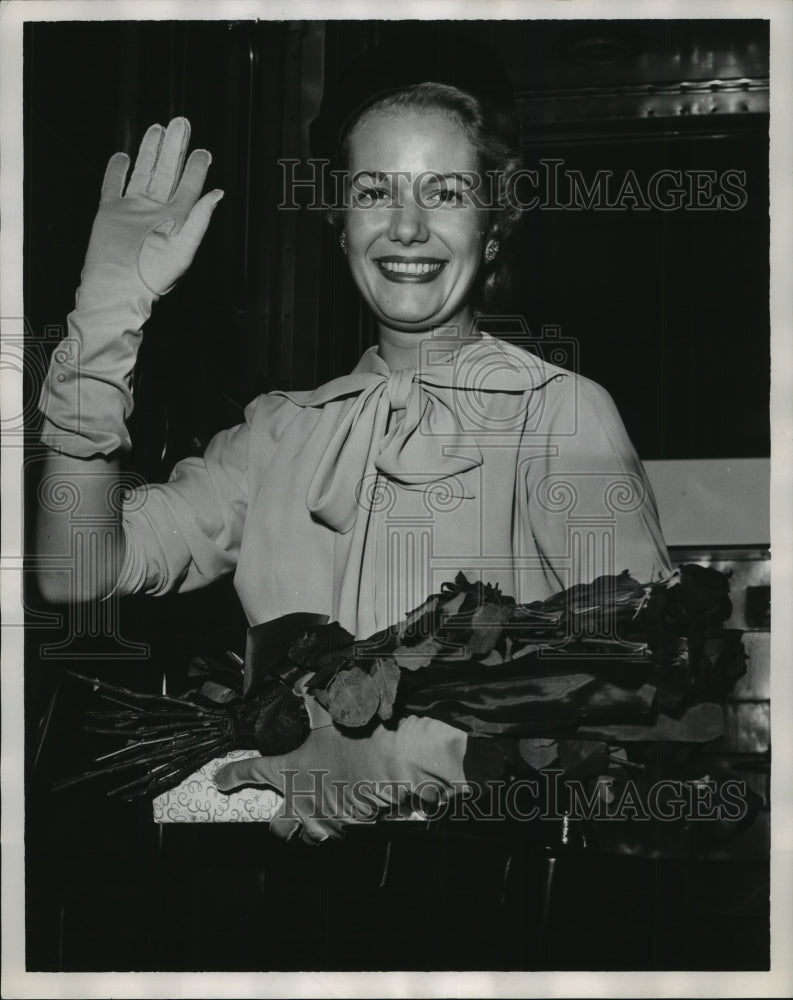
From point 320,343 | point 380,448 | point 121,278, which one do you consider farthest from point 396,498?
point 121,278

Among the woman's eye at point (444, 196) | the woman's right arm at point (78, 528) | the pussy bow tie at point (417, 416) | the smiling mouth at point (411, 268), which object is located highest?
the woman's eye at point (444, 196)

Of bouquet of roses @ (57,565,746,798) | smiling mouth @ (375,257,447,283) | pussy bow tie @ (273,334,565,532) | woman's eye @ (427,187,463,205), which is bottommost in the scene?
bouquet of roses @ (57,565,746,798)

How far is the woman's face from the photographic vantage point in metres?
3.71

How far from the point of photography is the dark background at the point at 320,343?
3.61 m

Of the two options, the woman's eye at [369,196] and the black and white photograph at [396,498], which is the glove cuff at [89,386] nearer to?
the black and white photograph at [396,498]

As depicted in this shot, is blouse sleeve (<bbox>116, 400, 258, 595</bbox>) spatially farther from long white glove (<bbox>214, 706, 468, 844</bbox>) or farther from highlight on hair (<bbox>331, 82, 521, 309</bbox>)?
highlight on hair (<bbox>331, 82, 521, 309</bbox>)

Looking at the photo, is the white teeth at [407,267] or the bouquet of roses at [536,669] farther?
the white teeth at [407,267]

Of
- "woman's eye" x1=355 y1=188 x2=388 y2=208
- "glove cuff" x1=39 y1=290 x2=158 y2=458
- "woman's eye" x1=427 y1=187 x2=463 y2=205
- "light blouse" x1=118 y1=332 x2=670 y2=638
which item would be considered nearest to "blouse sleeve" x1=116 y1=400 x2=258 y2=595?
"light blouse" x1=118 y1=332 x2=670 y2=638

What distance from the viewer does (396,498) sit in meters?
3.65

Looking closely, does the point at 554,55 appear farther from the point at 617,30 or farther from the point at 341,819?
the point at 341,819

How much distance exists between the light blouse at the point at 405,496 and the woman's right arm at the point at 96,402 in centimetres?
9

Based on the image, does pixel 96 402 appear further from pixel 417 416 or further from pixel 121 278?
pixel 417 416

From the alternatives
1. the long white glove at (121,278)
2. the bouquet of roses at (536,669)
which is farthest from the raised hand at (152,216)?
the bouquet of roses at (536,669)

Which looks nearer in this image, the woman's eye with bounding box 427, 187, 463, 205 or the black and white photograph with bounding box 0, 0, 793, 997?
the black and white photograph with bounding box 0, 0, 793, 997
